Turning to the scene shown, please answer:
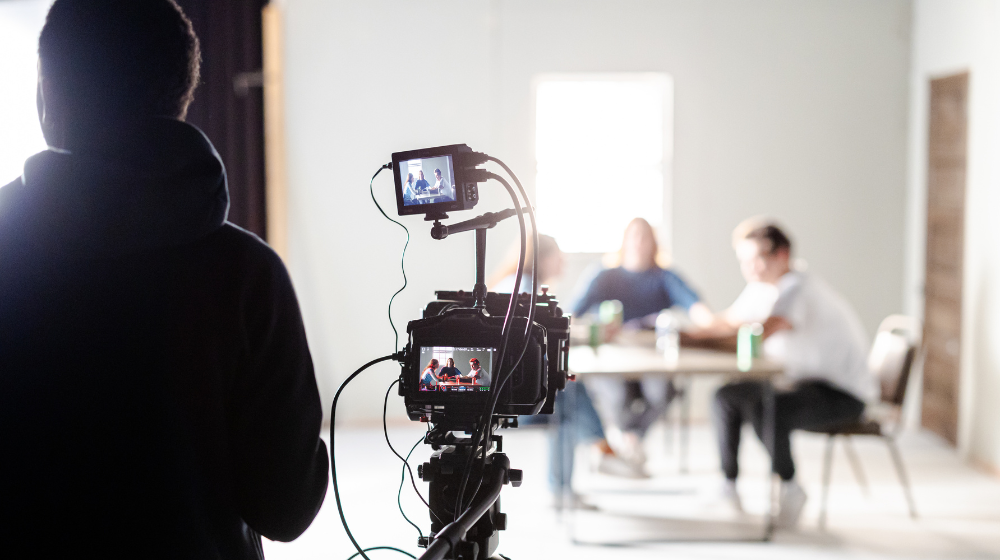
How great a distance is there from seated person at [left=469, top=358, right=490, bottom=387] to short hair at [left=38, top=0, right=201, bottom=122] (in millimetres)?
510

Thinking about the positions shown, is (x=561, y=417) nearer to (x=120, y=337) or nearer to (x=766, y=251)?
(x=766, y=251)

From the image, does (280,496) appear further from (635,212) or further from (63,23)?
(635,212)

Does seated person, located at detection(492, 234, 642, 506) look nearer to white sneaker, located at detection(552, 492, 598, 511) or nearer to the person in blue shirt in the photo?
white sneaker, located at detection(552, 492, 598, 511)

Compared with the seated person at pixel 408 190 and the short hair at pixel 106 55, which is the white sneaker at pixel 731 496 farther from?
the short hair at pixel 106 55

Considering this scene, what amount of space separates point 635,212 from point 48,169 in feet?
14.8

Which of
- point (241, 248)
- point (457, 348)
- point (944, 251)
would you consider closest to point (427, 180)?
point (457, 348)

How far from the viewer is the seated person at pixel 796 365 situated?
128 inches

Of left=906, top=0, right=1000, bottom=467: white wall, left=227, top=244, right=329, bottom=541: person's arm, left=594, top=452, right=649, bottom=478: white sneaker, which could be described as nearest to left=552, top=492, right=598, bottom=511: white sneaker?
left=594, top=452, right=649, bottom=478: white sneaker

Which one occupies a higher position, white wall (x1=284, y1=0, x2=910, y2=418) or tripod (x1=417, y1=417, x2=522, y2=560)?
white wall (x1=284, y1=0, x2=910, y2=418)

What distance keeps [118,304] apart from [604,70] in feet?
14.6

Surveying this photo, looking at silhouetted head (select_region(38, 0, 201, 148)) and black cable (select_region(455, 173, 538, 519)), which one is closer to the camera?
silhouetted head (select_region(38, 0, 201, 148))

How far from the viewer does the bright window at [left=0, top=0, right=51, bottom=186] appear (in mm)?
2545

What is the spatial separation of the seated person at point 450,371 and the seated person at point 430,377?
1 centimetres

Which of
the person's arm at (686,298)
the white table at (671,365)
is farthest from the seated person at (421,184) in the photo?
the person's arm at (686,298)
